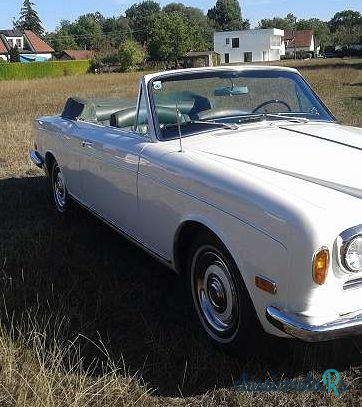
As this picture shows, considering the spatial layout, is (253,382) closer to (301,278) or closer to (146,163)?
(301,278)

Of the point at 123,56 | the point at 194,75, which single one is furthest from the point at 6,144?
the point at 123,56

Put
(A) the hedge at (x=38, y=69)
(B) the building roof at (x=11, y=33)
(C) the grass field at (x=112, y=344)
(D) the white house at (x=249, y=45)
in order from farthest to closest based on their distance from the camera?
1. (D) the white house at (x=249, y=45)
2. (B) the building roof at (x=11, y=33)
3. (A) the hedge at (x=38, y=69)
4. (C) the grass field at (x=112, y=344)

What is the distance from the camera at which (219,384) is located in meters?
2.75

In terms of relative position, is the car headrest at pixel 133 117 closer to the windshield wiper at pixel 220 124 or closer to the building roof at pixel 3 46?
the windshield wiper at pixel 220 124

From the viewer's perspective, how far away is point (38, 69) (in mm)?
57750

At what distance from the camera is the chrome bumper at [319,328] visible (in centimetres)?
229

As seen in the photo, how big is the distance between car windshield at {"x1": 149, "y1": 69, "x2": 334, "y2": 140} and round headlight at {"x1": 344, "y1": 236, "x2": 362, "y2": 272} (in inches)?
62.9

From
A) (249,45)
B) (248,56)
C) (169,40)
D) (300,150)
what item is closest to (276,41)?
(249,45)

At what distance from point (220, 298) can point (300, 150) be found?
1012mm

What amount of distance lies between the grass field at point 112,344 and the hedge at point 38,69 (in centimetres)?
5093

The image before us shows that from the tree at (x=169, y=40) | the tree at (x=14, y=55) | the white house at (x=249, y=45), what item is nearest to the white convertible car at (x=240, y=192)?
the tree at (x=169, y=40)

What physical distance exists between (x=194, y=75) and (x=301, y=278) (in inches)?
86.9

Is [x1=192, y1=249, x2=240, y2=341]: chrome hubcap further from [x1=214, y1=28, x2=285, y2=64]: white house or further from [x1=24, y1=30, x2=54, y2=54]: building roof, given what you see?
[x1=214, y1=28, x2=285, y2=64]: white house

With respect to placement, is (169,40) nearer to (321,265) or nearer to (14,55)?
(14,55)
